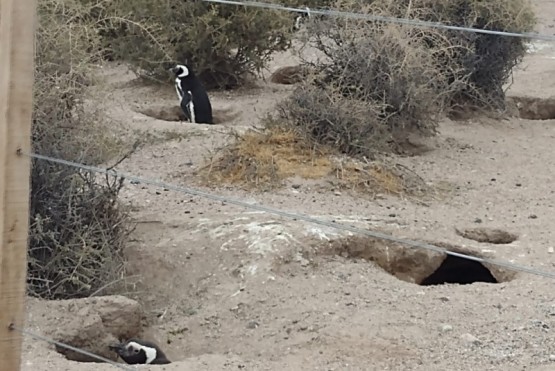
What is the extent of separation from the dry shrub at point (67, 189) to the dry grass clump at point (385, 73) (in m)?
2.41

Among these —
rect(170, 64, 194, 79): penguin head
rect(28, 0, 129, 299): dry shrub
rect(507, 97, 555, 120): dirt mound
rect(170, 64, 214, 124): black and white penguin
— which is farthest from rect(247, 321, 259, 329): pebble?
rect(507, 97, 555, 120): dirt mound

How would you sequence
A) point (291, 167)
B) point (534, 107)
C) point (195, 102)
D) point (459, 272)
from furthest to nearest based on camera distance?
point (534, 107) → point (195, 102) → point (291, 167) → point (459, 272)

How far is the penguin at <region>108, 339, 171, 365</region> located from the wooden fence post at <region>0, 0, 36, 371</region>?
1877 mm

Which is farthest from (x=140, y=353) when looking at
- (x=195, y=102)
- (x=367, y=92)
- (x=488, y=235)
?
(x=195, y=102)

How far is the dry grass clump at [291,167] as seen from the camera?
814 centimetres

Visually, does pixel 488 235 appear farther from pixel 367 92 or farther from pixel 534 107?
pixel 534 107

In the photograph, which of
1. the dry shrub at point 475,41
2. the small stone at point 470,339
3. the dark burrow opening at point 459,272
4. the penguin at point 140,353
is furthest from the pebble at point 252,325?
the dry shrub at point 475,41

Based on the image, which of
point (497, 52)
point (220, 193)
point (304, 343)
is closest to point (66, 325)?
point (304, 343)

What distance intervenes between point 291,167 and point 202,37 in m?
3.63

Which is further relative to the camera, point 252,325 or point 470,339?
point 252,325

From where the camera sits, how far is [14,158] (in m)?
3.18

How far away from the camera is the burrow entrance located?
6648mm

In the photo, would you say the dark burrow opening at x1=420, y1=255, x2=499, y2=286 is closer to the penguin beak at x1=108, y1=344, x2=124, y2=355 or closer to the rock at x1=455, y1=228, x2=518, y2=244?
the rock at x1=455, y1=228, x2=518, y2=244

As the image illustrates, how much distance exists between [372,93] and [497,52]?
287 cm
